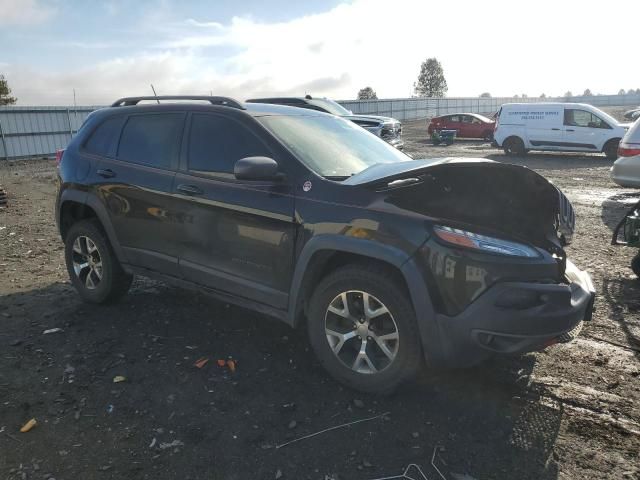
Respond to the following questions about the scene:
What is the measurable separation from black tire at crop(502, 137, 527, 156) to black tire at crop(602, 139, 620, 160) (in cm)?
266

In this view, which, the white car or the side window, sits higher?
the side window

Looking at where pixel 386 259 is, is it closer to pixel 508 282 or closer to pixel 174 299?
pixel 508 282

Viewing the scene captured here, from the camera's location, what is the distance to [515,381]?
3344mm

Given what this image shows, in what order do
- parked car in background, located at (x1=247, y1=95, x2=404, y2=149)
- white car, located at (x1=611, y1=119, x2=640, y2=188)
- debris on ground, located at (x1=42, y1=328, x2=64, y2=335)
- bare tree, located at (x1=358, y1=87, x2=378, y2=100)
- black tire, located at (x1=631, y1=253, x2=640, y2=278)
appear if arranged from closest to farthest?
debris on ground, located at (x1=42, y1=328, x2=64, y2=335) → black tire, located at (x1=631, y1=253, x2=640, y2=278) → white car, located at (x1=611, y1=119, x2=640, y2=188) → parked car in background, located at (x1=247, y1=95, x2=404, y2=149) → bare tree, located at (x1=358, y1=87, x2=378, y2=100)

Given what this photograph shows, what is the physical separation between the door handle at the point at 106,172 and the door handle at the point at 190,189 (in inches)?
36.2

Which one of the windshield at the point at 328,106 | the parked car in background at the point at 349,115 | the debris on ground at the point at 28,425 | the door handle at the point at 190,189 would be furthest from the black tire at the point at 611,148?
the debris on ground at the point at 28,425

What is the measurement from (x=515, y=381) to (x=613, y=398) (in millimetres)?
588

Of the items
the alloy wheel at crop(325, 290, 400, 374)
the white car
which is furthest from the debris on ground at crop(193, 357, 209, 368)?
the white car

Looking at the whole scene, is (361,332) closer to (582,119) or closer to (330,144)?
(330,144)

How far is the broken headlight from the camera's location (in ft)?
9.11

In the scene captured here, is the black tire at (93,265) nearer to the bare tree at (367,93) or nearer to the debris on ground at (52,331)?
the debris on ground at (52,331)

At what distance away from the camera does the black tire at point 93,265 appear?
15.1ft

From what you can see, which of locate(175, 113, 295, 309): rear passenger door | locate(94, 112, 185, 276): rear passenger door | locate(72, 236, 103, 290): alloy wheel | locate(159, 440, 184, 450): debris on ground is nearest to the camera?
locate(159, 440, 184, 450): debris on ground

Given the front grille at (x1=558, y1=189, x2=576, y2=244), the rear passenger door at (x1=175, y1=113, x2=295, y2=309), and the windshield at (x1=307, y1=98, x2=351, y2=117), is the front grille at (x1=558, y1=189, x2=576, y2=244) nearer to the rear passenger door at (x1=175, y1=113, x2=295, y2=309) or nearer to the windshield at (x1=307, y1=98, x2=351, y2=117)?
the rear passenger door at (x1=175, y1=113, x2=295, y2=309)
